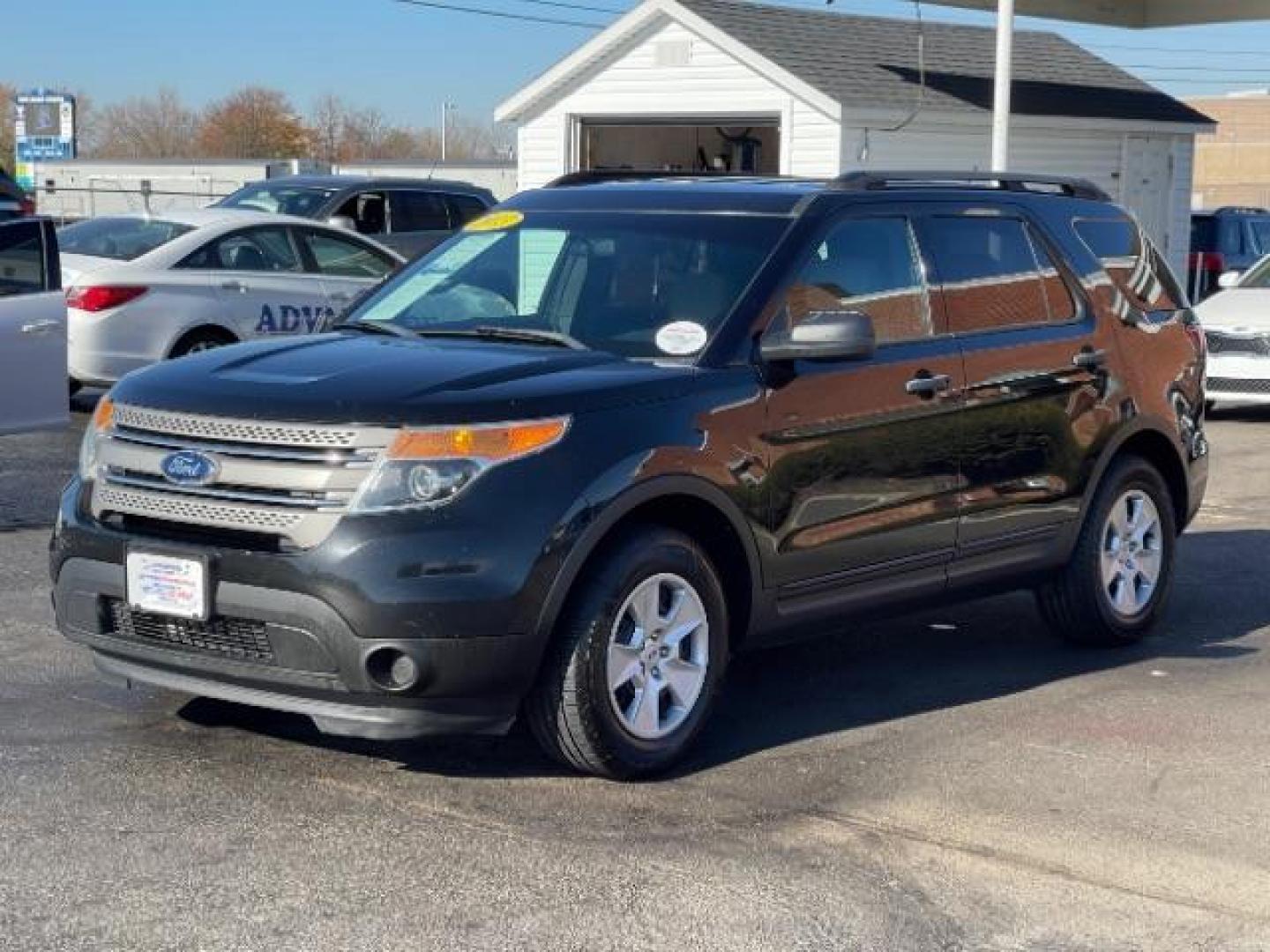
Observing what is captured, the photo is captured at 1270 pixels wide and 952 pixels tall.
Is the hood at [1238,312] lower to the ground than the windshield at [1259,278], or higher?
lower

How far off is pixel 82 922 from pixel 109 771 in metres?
1.25

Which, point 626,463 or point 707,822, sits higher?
point 626,463

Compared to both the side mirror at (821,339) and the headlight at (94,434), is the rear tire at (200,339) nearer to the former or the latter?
the headlight at (94,434)

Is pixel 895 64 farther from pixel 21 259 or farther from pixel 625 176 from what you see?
pixel 625 176

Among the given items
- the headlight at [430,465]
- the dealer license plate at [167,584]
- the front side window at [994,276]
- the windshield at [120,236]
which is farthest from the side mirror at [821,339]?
the windshield at [120,236]

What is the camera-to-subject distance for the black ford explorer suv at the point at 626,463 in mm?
5488

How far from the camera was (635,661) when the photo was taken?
19.4 ft

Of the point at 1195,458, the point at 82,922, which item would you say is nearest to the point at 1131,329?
the point at 1195,458

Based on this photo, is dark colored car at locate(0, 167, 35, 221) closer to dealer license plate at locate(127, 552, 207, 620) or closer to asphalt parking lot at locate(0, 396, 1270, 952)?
asphalt parking lot at locate(0, 396, 1270, 952)

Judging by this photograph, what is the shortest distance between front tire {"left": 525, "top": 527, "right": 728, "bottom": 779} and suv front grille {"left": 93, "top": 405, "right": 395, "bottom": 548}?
760mm

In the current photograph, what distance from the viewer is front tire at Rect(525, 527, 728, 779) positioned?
5.71 m

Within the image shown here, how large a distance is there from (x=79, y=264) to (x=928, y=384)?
8.88 metres

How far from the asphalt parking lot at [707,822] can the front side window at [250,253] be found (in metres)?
6.98

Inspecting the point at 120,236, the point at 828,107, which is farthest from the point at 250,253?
the point at 828,107
